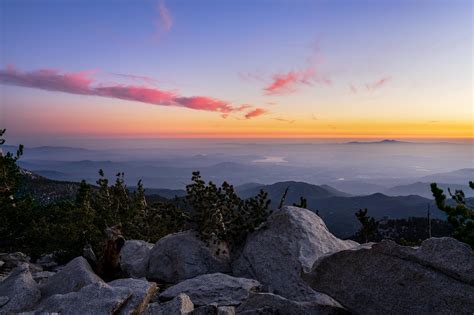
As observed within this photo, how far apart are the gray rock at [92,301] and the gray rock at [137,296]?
12cm

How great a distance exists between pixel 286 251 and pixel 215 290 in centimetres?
302

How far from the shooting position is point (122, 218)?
25594 mm

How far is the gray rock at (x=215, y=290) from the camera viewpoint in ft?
29.8

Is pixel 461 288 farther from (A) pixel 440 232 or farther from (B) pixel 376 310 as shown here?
(A) pixel 440 232

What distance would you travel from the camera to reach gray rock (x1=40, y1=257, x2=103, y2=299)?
965 cm

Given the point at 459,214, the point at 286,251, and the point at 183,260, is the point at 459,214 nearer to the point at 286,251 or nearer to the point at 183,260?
the point at 286,251

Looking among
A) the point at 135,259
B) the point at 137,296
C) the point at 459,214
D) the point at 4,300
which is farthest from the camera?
the point at 135,259

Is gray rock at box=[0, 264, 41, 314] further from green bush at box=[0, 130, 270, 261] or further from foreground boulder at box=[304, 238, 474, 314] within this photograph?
foreground boulder at box=[304, 238, 474, 314]

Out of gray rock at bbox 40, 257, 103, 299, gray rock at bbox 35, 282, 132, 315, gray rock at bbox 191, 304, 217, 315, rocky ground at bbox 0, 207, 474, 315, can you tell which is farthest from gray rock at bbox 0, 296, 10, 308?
gray rock at bbox 191, 304, 217, 315

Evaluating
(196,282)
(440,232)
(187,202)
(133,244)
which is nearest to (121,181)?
(133,244)

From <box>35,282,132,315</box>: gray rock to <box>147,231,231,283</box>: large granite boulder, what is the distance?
4.20 metres

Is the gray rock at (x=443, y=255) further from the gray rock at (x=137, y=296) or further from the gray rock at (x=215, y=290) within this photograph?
the gray rock at (x=137, y=296)

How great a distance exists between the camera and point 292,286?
35.4 feet

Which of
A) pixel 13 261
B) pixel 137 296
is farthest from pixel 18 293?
pixel 13 261
